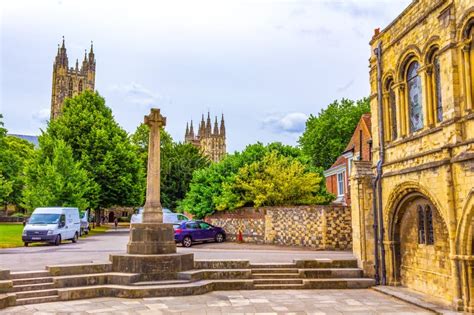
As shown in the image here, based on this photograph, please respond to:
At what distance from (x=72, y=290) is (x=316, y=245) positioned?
1458 centimetres

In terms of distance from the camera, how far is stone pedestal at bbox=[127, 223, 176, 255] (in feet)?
47.2

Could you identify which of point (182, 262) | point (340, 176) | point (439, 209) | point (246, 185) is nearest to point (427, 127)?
point (439, 209)

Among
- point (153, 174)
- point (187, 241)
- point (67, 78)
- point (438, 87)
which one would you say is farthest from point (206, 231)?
point (67, 78)

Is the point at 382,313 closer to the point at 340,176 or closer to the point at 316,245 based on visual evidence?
the point at 316,245

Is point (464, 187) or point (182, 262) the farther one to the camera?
point (182, 262)

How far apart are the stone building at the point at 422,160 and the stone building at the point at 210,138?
10900cm

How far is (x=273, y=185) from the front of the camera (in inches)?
1077

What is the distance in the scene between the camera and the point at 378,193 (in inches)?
585

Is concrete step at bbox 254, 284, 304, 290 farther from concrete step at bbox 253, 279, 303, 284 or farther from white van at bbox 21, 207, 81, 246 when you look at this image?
white van at bbox 21, 207, 81, 246

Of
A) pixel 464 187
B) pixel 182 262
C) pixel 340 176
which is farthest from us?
pixel 340 176

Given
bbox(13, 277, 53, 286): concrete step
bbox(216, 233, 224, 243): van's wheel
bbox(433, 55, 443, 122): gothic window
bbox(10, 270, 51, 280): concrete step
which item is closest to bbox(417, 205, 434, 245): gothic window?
bbox(433, 55, 443, 122): gothic window

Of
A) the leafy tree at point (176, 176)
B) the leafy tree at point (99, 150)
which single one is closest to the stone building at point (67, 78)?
the leafy tree at point (176, 176)

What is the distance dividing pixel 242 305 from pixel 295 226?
45.3ft

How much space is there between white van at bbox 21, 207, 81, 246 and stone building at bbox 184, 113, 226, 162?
96.8 m
